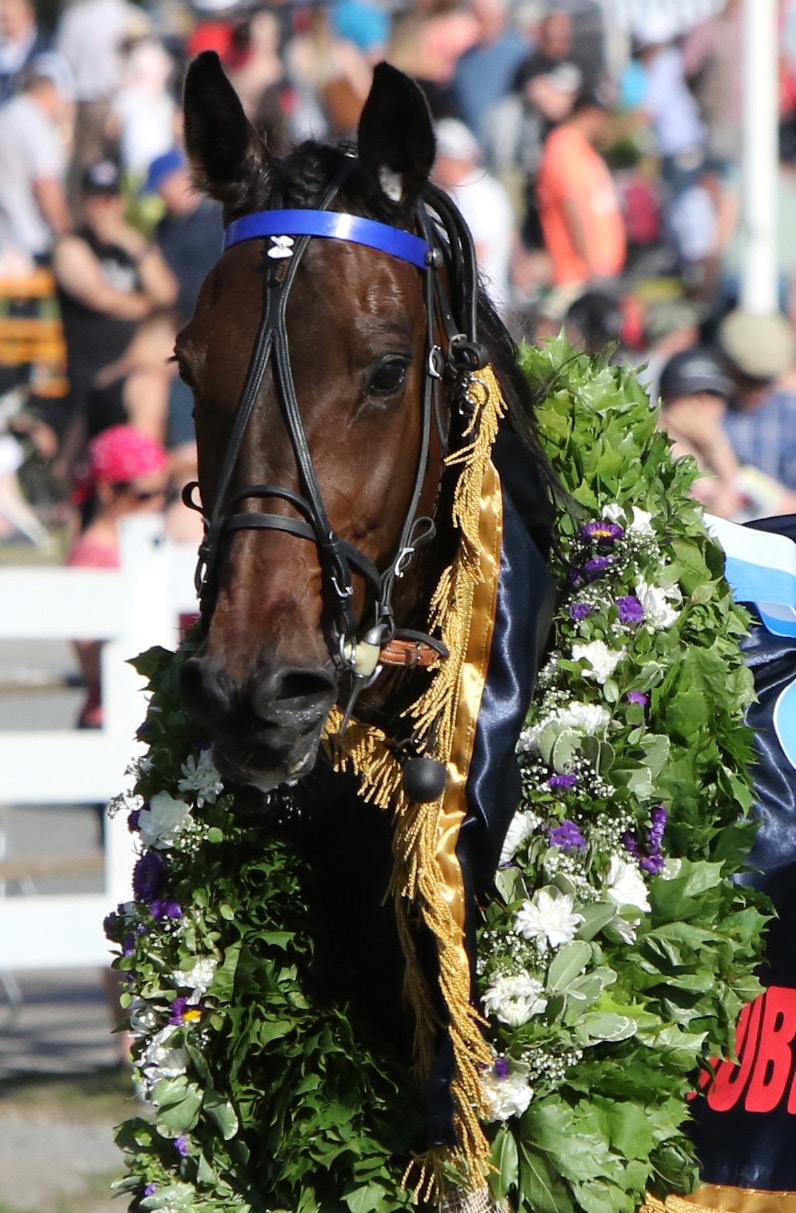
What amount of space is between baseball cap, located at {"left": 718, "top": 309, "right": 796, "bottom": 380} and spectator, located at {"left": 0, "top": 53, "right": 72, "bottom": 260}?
3686 mm

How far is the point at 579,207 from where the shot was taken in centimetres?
977

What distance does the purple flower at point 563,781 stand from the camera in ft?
8.94

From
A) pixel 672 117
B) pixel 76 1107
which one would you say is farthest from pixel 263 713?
pixel 672 117

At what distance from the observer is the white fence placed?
5734 mm

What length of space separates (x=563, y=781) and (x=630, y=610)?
317 mm

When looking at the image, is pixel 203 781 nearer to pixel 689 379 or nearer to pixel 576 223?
pixel 689 379

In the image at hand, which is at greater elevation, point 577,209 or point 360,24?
point 360,24

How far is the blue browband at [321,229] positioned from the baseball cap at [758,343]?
16.9 feet

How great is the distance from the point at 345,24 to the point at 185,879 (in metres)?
8.77

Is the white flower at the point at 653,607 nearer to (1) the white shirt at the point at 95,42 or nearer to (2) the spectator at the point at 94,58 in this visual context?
(2) the spectator at the point at 94,58

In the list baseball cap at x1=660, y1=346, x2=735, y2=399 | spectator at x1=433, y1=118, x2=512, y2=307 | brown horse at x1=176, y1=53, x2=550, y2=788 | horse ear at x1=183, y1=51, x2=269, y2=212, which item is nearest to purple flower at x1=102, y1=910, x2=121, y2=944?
brown horse at x1=176, y1=53, x2=550, y2=788

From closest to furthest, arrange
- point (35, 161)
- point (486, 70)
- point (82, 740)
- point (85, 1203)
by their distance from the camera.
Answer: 1. point (85, 1203)
2. point (82, 740)
3. point (35, 161)
4. point (486, 70)

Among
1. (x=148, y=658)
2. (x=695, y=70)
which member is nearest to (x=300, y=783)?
(x=148, y=658)

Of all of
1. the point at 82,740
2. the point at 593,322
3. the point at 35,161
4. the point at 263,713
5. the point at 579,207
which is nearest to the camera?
the point at 263,713
